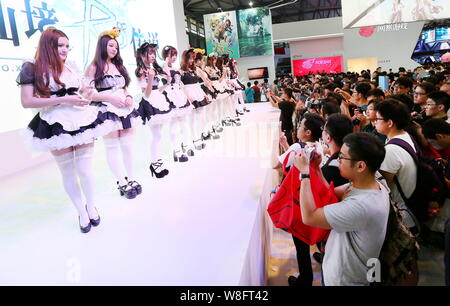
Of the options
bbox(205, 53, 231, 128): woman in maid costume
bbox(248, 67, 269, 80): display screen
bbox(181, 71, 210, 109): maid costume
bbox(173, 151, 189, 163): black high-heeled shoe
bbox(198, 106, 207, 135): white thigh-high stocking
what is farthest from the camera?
bbox(248, 67, 269, 80): display screen

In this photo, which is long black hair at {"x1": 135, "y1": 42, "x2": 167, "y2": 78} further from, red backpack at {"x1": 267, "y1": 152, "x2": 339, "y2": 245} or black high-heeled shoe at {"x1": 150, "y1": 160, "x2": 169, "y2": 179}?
red backpack at {"x1": 267, "y1": 152, "x2": 339, "y2": 245}

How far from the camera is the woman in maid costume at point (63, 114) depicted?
6.11ft

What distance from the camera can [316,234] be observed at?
58.1 inches

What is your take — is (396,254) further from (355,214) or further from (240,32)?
(240,32)

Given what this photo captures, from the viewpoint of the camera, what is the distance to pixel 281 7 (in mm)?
19812

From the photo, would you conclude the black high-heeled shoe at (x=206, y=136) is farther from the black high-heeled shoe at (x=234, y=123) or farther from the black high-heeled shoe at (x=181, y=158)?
the black high-heeled shoe at (x=234, y=123)

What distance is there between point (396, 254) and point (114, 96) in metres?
2.05

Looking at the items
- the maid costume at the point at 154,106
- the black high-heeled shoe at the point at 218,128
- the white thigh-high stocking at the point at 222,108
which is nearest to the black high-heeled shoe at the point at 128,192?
the maid costume at the point at 154,106

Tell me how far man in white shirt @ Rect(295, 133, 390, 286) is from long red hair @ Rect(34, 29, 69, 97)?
1515 mm

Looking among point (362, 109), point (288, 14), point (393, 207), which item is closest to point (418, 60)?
point (288, 14)

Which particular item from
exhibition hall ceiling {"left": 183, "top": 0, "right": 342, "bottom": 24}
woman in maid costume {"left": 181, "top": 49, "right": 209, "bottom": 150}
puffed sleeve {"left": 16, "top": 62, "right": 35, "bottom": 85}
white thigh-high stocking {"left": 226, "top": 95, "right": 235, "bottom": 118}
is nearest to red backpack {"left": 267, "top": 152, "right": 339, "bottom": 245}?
puffed sleeve {"left": 16, "top": 62, "right": 35, "bottom": 85}

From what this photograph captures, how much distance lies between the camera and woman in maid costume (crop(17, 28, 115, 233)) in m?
1.86

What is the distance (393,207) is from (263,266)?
1.01 metres

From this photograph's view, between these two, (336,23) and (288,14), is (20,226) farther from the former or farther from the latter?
(288,14)
